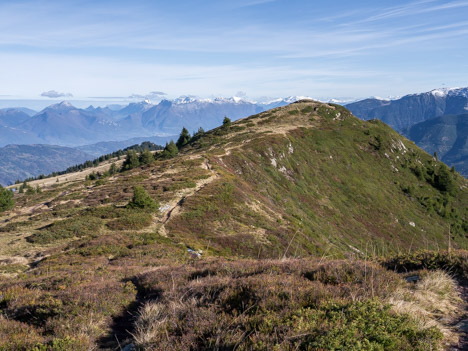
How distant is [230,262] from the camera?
1208 cm

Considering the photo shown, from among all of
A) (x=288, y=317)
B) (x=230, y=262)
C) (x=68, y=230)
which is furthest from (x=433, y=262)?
(x=68, y=230)

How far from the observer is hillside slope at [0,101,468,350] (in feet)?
17.8

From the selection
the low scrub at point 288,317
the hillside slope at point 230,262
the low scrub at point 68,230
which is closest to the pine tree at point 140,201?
the hillside slope at point 230,262

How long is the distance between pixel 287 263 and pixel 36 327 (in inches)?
298

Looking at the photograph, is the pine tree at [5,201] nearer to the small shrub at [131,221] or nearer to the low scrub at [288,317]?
the small shrub at [131,221]

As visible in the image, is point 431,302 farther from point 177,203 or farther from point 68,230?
point 177,203

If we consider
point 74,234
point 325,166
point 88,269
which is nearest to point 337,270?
point 88,269

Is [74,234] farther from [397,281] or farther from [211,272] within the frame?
[397,281]

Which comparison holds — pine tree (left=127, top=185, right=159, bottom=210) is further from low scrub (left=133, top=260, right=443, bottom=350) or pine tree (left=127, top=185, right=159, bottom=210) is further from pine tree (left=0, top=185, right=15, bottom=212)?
pine tree (left=0, top=185, right=15, bottom=212)

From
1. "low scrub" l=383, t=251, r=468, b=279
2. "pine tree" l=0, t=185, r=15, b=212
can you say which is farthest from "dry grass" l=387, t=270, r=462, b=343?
"pine tree" l=0, t=185, r=15, b=212

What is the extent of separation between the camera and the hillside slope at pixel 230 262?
543 cm

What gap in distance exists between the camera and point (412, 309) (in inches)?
236

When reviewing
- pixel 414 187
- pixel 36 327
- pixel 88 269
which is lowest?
pixel 414 187

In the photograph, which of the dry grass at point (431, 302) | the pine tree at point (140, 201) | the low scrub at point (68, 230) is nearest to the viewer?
the dry grass at point (431, 302)
